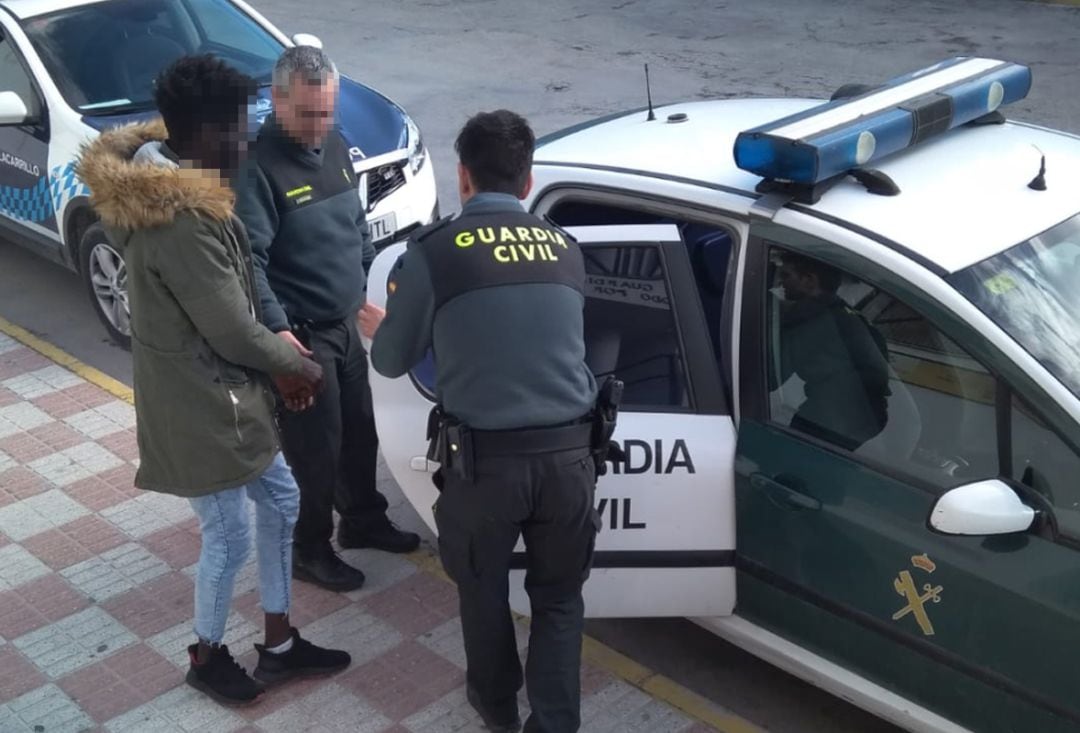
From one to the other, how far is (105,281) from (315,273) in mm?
3026

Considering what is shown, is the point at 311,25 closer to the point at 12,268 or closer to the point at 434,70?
the point at 434,70

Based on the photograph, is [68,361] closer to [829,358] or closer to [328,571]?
[328,571]

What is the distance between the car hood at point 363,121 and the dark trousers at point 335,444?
86.2 inches

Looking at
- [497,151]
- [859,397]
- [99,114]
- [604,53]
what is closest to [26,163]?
[99,114]

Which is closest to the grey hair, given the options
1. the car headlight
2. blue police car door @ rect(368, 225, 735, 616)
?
blue police car door @ rect(368, 225, 735, 616)

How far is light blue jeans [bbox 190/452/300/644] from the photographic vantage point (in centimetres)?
362

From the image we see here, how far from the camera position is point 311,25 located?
15.4 m

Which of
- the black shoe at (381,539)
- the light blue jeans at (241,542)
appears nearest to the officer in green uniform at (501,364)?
the light blue jeans at (241,542)

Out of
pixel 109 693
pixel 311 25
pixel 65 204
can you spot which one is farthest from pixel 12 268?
pixel 311 25

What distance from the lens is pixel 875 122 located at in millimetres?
3373

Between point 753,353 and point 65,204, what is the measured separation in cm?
446

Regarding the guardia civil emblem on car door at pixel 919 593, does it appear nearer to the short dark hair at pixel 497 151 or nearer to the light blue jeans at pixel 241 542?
the short dark hair at pixel 497 151

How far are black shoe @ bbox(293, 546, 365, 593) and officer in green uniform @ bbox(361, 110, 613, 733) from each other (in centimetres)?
119

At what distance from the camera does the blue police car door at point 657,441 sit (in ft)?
11.5
